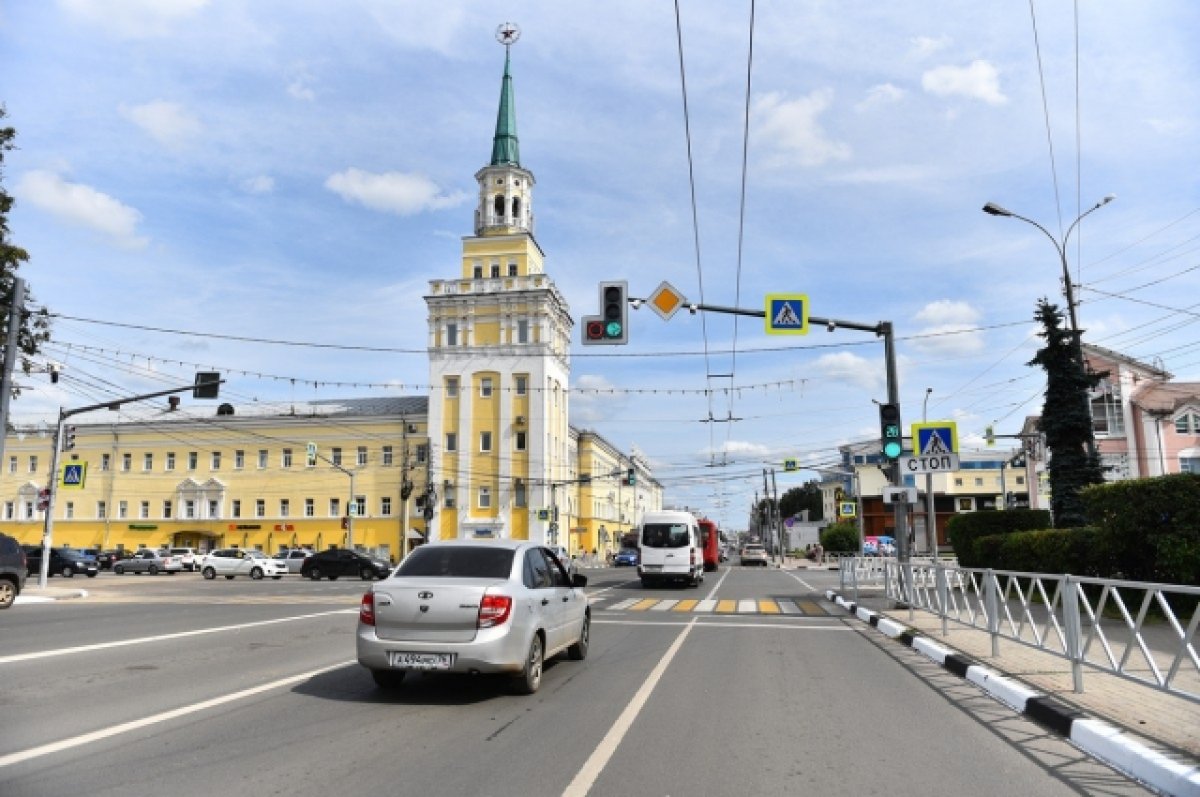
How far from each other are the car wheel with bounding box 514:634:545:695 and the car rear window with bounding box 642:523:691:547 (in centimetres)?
2161

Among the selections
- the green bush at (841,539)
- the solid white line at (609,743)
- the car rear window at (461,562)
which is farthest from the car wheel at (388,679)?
the green bush at (841,539)

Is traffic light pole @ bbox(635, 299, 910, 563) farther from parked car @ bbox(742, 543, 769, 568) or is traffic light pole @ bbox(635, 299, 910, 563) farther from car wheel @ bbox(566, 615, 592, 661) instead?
parked car @ bbox(742, 543, 769, 568)

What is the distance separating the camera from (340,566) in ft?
141

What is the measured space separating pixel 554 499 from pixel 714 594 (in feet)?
127

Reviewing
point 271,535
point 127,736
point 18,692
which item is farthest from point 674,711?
point 271,535

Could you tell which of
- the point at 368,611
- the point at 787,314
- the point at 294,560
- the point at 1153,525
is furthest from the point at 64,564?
the point at 1153,525

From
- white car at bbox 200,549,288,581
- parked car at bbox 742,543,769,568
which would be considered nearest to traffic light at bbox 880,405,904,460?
white car at bbox 200,549,288,581

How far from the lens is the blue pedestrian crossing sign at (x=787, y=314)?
16438 millimetres

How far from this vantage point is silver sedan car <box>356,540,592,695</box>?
7707 mm

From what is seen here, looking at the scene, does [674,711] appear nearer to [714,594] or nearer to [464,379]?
[714,594]

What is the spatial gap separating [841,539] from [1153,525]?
60578 mm

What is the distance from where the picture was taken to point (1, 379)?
26.6m

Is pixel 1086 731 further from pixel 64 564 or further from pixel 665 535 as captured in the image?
pixel 64 564

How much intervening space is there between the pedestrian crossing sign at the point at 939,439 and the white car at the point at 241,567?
123 feet
